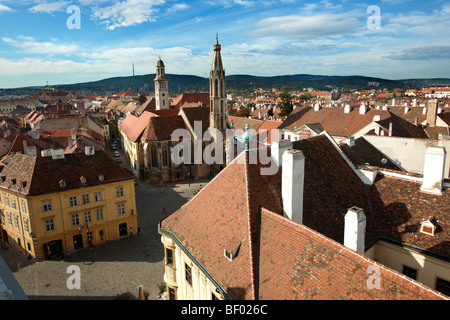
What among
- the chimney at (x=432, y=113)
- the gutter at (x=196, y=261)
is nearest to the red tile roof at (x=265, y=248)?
the gutter at (x=196, y=261)

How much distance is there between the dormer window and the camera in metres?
13.5

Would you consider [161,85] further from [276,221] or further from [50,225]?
[276,221]

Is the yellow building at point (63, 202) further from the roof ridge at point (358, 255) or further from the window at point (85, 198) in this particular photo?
the roof ridge at point (358, 255)

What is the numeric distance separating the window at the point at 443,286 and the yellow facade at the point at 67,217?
2513cm

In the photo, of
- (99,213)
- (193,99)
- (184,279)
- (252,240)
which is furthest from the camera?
(193,99)

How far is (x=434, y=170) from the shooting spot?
48.1 ft

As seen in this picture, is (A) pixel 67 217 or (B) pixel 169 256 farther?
(A) pixel 67 217

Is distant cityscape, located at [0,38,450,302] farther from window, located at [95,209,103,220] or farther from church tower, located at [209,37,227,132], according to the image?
church tower, located at [209,37,227,132]

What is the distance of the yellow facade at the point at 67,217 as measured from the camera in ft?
A: 85.3

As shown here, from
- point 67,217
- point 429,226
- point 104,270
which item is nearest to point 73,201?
point 67,217

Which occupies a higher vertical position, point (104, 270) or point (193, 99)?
point (193, 99)

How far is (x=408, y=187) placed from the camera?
1573 cm

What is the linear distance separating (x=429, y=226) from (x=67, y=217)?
88.6ft
